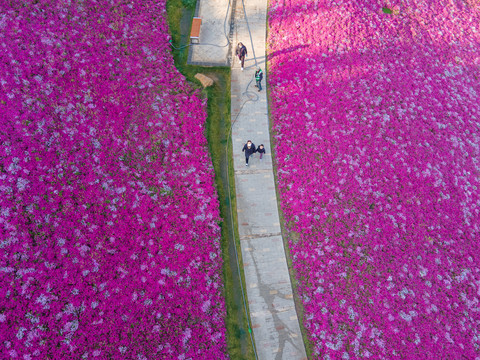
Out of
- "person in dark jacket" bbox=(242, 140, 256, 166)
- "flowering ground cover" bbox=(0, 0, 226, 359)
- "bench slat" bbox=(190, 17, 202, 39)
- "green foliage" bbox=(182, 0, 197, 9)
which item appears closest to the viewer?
"flowering ground cover" bbox=(0, 0, 226, 359)

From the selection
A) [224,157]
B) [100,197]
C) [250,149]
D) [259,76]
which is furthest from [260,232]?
[259,76]

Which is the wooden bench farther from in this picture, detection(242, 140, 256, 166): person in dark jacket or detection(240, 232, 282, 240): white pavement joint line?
detection(240, 232, 282, 240): white pavement joint line

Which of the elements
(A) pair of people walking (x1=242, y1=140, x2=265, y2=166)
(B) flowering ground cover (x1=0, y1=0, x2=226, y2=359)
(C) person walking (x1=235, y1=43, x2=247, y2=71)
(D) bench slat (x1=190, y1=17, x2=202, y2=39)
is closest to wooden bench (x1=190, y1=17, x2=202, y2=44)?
(D) bench slat (x1=190, y1=17, x2=202, y2=39)

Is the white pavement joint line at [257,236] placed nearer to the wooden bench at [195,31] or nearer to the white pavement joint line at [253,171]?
the white pavement joint line at [253,171]

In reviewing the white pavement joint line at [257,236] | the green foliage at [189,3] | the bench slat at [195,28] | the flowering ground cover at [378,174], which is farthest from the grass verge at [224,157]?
the flowering ground cover at [378,174]

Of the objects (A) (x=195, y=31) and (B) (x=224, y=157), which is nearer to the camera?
(B) (x=224, y=157)

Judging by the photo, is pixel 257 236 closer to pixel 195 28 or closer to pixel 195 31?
pixel 195 31
